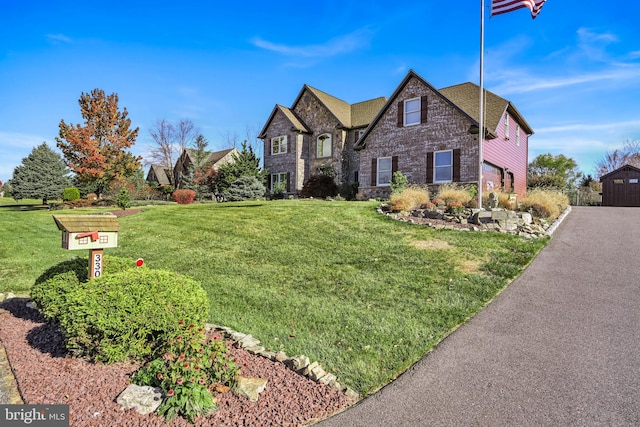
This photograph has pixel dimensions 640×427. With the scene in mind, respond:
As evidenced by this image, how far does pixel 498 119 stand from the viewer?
19.1 meters

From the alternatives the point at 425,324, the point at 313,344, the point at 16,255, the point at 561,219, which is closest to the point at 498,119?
the point at 561,219

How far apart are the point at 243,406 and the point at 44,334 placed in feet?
10.7

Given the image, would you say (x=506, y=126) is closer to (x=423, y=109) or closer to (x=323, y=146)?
(x=423, y=109)

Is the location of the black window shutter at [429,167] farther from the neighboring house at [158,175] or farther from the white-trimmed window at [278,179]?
the neighboring house at [158,175]

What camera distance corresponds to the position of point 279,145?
28.8 meters

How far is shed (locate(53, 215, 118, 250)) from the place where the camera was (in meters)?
4.30

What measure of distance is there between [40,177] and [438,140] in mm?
36873

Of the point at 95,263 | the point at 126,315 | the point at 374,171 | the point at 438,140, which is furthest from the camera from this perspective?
the point at 374,171

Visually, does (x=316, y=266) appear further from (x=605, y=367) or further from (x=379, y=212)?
(x=379, y=212)

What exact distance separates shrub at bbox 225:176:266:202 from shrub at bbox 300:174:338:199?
152 inches

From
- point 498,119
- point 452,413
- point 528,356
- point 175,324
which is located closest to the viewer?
point 452,413

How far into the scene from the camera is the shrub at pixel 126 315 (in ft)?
11.8

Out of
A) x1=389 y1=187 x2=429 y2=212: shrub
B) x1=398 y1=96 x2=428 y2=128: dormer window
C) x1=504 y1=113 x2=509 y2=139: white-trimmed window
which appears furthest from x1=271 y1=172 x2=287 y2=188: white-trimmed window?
x1=504 y1=113 x2=509 y2=139: white-trimmed window

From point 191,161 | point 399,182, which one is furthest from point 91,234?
point 191,161
